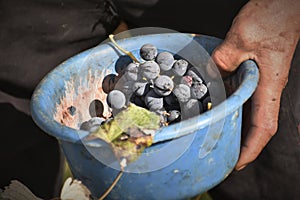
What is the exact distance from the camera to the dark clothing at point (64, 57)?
1351mm

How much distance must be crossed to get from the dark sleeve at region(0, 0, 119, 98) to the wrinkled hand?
25.6 inches

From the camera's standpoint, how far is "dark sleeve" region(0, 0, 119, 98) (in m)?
1.50

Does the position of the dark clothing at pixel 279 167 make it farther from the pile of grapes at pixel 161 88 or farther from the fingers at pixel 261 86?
the pile of grapes at pixel 161 88

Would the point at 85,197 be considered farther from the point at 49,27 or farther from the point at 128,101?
the point at 49,27

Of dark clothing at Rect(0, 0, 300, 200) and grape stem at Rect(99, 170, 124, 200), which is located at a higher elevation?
grape stem at Rect(99, 170, 124, 200)

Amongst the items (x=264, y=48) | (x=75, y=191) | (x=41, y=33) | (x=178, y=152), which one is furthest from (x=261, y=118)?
(x=41, y=33)

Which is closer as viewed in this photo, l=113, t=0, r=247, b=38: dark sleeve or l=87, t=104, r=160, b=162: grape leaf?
l=87, t=104, r=160, b=162: grape leaf

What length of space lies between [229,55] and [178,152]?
247 mm

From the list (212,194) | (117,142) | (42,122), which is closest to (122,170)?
(117,142)

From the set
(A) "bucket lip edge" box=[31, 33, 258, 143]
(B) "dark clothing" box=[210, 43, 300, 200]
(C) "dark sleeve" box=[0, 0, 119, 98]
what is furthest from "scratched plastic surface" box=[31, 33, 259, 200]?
(C) "dark sleeve" box=[0, 0, 119, 98]

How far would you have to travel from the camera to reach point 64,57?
163 centimetres

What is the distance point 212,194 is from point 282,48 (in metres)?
0.71

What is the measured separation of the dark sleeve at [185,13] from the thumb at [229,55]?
13.9 inches

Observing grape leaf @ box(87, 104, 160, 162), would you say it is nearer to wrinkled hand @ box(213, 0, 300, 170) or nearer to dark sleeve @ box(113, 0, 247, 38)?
wrinkled hand @ box(213, 0, 300, 170)
